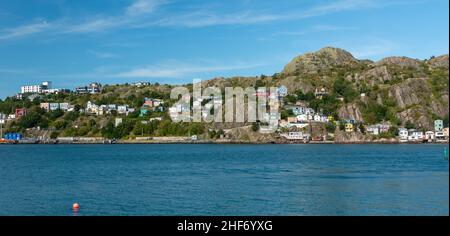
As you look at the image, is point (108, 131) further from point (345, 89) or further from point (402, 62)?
point (402, 62)

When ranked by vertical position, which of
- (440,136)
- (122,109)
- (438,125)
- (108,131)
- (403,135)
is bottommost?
(440,136)

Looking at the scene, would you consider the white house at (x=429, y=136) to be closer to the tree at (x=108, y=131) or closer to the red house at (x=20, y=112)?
the tree at (x=108, y=131)

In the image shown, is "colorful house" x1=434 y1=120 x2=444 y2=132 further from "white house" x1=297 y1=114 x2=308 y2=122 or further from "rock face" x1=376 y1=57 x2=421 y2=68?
"rock face" x1=376 y1=57 x2=421 y2=68

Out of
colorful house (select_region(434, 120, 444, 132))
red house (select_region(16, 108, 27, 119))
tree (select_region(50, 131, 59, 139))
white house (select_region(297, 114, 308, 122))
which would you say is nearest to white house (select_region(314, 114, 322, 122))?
white house (select_region(297, 114, 308, 122))

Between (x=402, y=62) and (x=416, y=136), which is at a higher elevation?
(x=402, y=62)

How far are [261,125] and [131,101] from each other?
58595mm

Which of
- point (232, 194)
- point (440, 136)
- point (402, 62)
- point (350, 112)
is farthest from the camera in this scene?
point (402, 62)

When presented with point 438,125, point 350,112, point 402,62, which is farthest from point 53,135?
point 402,62

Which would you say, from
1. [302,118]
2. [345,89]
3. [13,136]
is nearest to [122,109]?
[13,136]

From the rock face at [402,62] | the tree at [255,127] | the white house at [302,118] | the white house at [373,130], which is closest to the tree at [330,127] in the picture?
the white house at [302,118]

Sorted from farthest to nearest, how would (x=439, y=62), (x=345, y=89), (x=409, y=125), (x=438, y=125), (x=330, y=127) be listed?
(x=439, y=62), (x=345, y=89), (x=409, y=125), (x=330, y=127), (x=438, y=125)

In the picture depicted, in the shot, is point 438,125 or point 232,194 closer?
point 232,194
